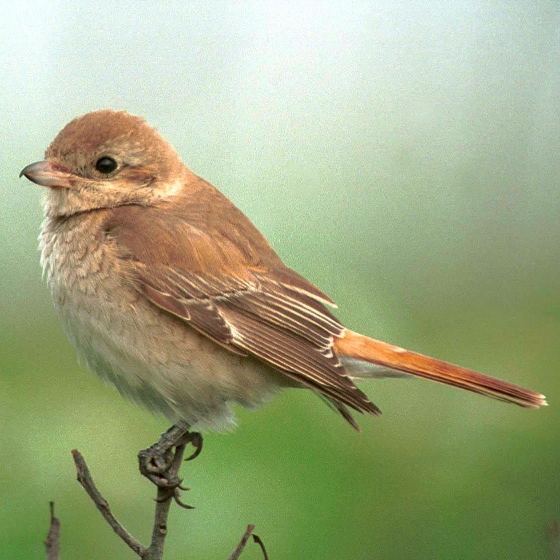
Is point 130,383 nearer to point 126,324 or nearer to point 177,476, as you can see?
point 126,324

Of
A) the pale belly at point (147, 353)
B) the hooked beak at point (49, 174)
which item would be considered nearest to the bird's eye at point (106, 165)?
the hooked beak at point (49, 174)

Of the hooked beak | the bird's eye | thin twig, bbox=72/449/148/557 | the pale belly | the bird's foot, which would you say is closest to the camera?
thin twig, bbox=72/449/148/557

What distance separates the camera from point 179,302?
10.1 ft

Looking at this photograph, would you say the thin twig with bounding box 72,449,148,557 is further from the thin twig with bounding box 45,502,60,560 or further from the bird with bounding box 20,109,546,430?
the bird with bounding box 20,109,546,430

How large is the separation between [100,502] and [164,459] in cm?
63

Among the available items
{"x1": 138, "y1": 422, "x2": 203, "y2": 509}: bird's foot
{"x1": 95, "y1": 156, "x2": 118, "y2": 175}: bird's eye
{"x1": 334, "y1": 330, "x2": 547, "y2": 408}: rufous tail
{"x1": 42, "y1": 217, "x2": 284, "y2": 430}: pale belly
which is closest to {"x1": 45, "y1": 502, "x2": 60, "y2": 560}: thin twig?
{"x1": 138, "y1": 422, "x2": 203, "y2": 509}: bird's foot

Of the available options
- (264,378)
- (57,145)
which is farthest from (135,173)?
(264,378)

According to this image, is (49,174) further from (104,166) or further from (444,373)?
Answer: (444,373)

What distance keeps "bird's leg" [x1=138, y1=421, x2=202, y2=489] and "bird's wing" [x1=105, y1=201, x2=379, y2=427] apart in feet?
1.10

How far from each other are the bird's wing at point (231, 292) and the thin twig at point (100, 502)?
93cm

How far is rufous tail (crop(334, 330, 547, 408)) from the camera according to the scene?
316cm


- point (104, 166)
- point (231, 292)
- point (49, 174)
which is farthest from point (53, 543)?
point (104, 166)

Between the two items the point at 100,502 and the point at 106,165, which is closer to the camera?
the point at 100,502

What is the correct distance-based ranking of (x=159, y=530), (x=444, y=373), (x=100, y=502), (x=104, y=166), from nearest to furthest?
(x=100, y=502), (x=159, y=530), (x=444, y=373), (x=104, y=166)
